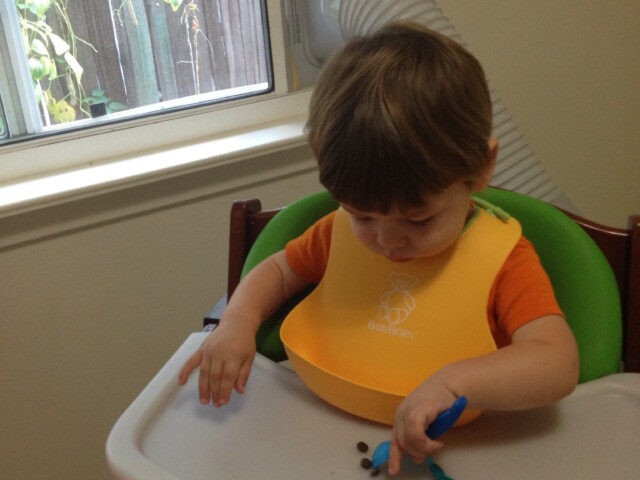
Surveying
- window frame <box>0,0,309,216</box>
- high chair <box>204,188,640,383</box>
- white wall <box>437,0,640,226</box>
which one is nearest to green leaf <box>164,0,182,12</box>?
window frame <box>0,0,309,216</box>

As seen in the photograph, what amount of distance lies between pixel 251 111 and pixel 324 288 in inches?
30.7

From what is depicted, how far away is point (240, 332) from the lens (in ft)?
2.68

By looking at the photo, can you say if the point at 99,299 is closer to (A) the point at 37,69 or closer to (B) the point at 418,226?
(A) the point at 37,69

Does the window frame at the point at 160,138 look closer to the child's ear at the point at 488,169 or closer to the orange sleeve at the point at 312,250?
the orange sleeve at the point at 312,250

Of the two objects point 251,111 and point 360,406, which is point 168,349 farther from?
point 360,406

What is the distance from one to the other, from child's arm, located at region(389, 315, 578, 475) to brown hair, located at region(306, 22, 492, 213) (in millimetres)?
168

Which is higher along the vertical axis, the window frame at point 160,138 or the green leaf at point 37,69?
the green leaf at point 37,69

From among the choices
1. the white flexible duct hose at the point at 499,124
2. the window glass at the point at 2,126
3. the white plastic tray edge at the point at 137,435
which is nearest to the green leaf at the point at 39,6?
the window glass at the point at 2,126

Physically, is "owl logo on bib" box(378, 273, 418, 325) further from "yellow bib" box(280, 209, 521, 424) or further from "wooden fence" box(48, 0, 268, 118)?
"wooden fence" box(48, 0, 268, 118)

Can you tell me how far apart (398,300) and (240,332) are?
19 centimetres

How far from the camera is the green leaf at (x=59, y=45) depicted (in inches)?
53.3

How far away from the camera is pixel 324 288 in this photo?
83 cm

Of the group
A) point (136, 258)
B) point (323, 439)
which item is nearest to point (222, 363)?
point (323, 439)

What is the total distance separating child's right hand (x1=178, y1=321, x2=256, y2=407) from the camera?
0.77m
